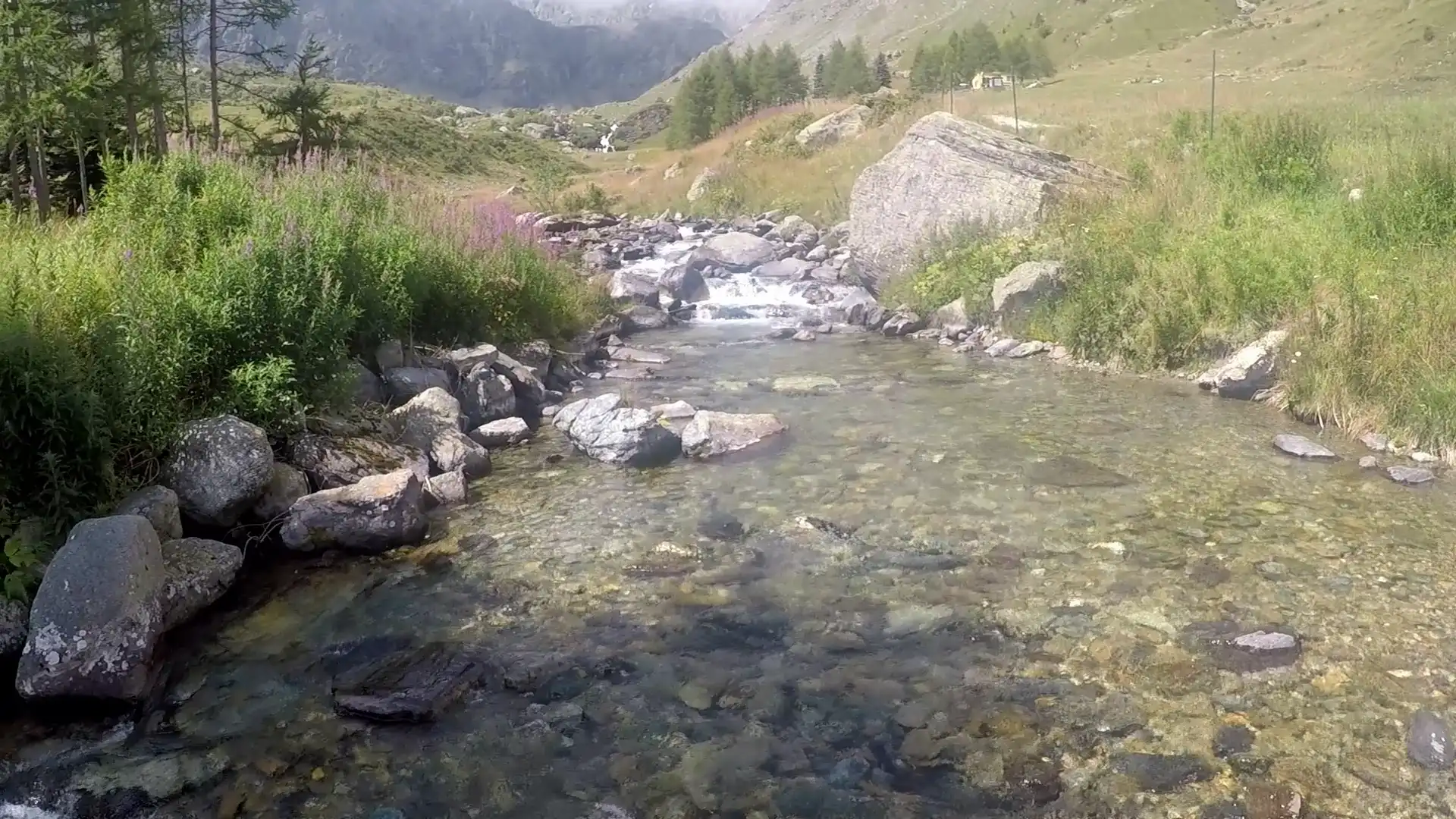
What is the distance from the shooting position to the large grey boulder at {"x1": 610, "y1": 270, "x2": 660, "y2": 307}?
61.6 feet

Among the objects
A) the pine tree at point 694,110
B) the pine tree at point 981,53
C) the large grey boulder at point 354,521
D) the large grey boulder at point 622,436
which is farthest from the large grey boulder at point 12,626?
the pine tree at point 981,53

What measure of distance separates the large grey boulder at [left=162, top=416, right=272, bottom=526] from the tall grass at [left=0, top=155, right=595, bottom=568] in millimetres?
195

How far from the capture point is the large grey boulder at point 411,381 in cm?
1030

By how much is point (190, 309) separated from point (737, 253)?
1589 cm

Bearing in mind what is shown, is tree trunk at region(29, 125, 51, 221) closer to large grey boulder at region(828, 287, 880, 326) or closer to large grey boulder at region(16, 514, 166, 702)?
large grey boulder at region(16, 514, 166, 702)

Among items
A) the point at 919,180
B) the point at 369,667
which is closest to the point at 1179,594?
the point at 369,667

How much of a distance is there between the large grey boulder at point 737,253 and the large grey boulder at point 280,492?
15088 millimetres

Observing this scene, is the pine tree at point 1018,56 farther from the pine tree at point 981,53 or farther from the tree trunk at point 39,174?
the tree trunk at point 39,174

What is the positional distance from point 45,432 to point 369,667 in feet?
9.42

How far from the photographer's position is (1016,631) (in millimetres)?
5984

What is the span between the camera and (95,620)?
5332mm

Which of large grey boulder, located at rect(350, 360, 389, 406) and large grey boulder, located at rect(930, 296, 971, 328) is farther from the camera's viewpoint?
large grey boulder, located at rect(930, 296, 971, 328)

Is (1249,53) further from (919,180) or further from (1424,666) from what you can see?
Answer: (1424,666)

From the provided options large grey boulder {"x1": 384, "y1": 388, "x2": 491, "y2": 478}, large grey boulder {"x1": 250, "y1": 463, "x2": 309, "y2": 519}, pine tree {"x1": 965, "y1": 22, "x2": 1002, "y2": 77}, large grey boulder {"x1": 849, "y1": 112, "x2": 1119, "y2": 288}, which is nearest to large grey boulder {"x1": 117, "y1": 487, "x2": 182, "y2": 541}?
large grey boulder {"x1": 250, "y1": 463, "x2": 309, "y2": 519}
